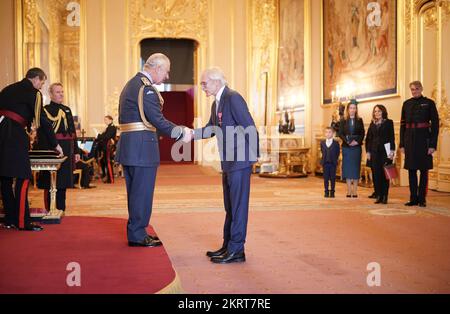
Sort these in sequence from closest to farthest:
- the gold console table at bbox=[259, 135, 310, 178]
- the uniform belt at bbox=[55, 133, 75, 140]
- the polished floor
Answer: the polished floor
the uniform belt at bbox=[55, 133, 75, 140]
the gold console table at bbox=[259, 135, 310, 178]

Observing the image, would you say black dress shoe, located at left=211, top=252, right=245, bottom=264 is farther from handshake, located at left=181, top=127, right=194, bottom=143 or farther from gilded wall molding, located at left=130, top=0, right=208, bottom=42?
gilded wall molding, located at left=130, top=0, right=208, bottom=42

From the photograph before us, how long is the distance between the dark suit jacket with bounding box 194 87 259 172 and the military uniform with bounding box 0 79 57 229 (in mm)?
2083

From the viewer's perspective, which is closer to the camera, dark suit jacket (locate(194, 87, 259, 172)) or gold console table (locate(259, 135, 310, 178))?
dark suit jacket (locate(194, 87, 259, 172))

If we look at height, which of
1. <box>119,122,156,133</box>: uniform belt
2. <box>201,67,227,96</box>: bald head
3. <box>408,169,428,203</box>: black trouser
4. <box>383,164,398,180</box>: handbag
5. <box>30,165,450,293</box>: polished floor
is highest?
<box>201,67,227,96</box>: bald head

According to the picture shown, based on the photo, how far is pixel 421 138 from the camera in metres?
7.50

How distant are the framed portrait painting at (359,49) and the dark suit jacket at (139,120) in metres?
6.96

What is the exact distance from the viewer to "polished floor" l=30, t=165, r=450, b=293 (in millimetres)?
3635

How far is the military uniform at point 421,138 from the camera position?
742 centimetres

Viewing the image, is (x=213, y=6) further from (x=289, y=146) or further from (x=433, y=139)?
(x=433, y=139)

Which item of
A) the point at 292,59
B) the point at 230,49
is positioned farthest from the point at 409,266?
the point at 230,49

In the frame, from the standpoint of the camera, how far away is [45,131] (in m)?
5.69

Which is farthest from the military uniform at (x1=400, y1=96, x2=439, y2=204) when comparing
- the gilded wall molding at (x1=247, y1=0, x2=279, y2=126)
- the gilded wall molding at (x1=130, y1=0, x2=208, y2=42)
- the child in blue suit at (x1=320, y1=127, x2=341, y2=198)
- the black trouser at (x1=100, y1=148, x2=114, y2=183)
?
the gilded wall molding at (x1=130, y1=0, x2=208, y2=42)

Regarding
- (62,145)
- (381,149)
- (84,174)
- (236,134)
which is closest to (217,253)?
(236,134)

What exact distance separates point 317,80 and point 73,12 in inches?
300
